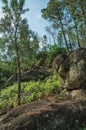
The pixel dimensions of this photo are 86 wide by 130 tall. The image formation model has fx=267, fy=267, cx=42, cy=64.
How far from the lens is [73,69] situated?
19.2m

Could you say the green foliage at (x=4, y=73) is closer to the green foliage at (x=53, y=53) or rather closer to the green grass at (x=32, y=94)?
the green grass at (x=32, y=94)

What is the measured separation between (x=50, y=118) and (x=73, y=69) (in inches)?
319

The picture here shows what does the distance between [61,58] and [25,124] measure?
964 centimetres

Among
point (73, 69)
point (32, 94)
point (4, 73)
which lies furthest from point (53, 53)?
point (73, 69)

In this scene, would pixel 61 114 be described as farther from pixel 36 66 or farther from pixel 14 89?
pixel 36 66

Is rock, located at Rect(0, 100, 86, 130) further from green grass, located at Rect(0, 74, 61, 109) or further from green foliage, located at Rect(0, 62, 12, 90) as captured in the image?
green foliage, located at Rect(0, 62, 12, 90)

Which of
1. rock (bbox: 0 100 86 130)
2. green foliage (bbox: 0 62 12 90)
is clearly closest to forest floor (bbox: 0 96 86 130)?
rock (bbox: 0 100 86 130)

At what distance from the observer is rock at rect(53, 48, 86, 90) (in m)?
18.5

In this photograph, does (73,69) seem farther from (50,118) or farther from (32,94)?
(50,118)

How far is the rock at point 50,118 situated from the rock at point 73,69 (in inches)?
239

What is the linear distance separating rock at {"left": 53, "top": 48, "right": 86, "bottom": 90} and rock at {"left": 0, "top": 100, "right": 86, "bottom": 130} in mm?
6064

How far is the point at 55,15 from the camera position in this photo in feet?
108

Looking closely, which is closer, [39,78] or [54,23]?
[39,78]

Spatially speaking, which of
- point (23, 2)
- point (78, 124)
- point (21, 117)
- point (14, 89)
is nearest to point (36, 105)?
point (21, 117)
